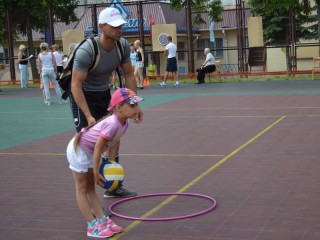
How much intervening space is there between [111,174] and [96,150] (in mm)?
424

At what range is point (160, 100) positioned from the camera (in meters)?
19.4

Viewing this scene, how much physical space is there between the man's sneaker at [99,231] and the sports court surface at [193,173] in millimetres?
111

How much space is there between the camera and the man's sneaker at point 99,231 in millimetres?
5641

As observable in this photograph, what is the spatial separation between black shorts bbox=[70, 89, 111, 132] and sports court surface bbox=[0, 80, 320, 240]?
0.99 meters

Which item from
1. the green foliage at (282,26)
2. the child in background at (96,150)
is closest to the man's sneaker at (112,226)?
the child in background at (96,150)

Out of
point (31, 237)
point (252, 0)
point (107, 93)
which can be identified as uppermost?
point (252, 0)

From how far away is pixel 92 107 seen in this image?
261 inches

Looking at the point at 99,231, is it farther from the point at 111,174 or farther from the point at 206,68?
the point at 206,68

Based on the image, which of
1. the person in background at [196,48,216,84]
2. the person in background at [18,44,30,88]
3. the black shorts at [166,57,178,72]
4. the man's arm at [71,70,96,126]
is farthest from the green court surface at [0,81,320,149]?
the man's arm at [71,70,96,126]

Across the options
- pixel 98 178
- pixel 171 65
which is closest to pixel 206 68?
pixel 171 65

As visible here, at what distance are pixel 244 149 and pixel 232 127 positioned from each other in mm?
2592

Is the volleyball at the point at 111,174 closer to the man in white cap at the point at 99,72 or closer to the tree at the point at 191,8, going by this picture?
the man in white cap at the point at 99,72

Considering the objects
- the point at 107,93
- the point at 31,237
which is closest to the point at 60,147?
the point at 107,93

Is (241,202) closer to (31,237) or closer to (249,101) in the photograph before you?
(31,237)
